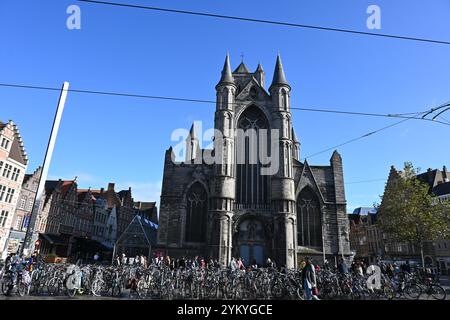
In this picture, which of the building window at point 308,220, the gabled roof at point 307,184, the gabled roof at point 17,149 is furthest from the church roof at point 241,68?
the gabled roof at point 17,149

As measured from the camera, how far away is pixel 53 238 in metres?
36.8

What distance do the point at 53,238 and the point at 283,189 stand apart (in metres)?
29.0

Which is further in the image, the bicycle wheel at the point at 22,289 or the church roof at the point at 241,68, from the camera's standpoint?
the church roof at the point at 241,68

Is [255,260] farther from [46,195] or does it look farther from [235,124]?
[46,195]

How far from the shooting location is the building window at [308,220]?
28359mm

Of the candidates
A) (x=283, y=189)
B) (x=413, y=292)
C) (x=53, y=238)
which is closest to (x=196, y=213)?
(x=283, y=189)

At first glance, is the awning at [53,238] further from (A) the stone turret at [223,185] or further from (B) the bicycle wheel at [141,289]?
(B) the bicycle wheel at [141,289]

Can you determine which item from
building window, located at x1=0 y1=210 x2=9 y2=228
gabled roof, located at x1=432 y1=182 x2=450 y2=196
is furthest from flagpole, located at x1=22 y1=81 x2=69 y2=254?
gabled roof, located at x1=432 y1=182 x2=450 y2=196

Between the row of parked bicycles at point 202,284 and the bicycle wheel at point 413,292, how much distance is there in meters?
0.04

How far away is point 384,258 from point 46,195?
52.8 metres

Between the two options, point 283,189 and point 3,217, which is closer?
point 283,189

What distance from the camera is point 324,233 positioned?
92.6 ft

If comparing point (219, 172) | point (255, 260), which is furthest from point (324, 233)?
point (219, 172)

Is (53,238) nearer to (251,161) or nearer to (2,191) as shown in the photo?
(2,191)
